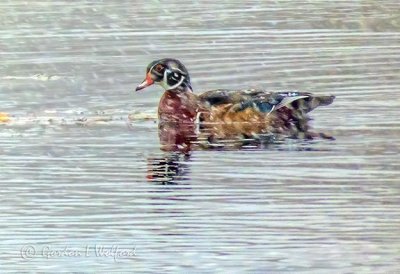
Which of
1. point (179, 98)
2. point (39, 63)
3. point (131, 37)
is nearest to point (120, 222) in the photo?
point (179, 98)

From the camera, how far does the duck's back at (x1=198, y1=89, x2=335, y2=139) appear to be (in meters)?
16.9

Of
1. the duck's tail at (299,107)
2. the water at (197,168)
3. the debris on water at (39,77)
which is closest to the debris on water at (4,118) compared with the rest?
the water at (197,168)

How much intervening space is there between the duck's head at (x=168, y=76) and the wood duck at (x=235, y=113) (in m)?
0.18

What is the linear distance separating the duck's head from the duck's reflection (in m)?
2.61

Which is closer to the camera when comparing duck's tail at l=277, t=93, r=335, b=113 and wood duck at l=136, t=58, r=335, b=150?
wood duck at l=136, t=58, r=335, b=150

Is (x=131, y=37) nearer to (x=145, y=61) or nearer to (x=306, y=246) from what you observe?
(x=145, y=61)

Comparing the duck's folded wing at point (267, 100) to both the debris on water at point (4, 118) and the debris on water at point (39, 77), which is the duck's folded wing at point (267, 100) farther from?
the debris on water at point (39, 77)

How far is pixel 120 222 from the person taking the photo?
38.7 ft

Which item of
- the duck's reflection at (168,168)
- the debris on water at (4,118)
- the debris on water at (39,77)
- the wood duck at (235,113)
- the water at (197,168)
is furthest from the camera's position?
the debris on water at (39,77)

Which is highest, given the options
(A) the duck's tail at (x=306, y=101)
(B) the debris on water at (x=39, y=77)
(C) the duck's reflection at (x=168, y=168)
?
(C) the duck's reflection at (x=168, y=168)

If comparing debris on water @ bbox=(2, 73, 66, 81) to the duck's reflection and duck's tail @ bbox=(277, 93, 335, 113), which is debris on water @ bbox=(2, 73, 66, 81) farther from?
the duck's reflection

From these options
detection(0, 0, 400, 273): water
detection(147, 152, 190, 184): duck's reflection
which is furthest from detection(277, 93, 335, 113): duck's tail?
detection(147, 152, 190, 184): duck's reflection

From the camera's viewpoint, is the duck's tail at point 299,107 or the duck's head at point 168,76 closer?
the duck's tail at point 299,107

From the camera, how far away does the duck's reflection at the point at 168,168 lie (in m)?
13.7
